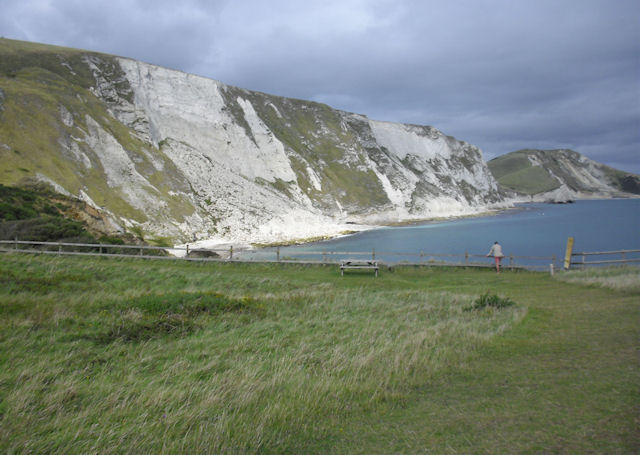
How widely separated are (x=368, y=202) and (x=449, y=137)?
63.0 m

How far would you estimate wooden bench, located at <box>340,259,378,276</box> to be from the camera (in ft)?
69.5

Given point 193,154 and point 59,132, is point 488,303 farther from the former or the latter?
point 193,154

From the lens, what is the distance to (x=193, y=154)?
63.9 meters

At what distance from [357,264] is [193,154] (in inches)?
1916

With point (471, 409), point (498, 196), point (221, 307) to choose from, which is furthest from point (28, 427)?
point (498, 196)

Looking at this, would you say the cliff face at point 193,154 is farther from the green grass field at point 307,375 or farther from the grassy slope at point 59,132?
the green grass field at point 307,375

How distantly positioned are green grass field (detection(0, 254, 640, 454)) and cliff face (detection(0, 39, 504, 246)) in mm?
35296

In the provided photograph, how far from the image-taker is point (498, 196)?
478 ft

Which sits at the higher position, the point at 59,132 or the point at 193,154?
the point at 59,132

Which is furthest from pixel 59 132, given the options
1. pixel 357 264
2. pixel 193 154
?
pixel 357 264

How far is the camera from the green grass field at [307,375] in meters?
4.52

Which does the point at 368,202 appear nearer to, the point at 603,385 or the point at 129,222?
the point at 129,222

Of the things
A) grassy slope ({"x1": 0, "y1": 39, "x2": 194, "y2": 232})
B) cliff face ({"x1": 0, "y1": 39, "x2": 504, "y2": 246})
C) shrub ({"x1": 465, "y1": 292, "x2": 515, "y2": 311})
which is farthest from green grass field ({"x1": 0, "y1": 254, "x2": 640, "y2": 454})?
cliff face ({"x1": 0, "y1": 39, "x2": 504, "y2": 246})

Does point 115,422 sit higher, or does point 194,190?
point 194,190
